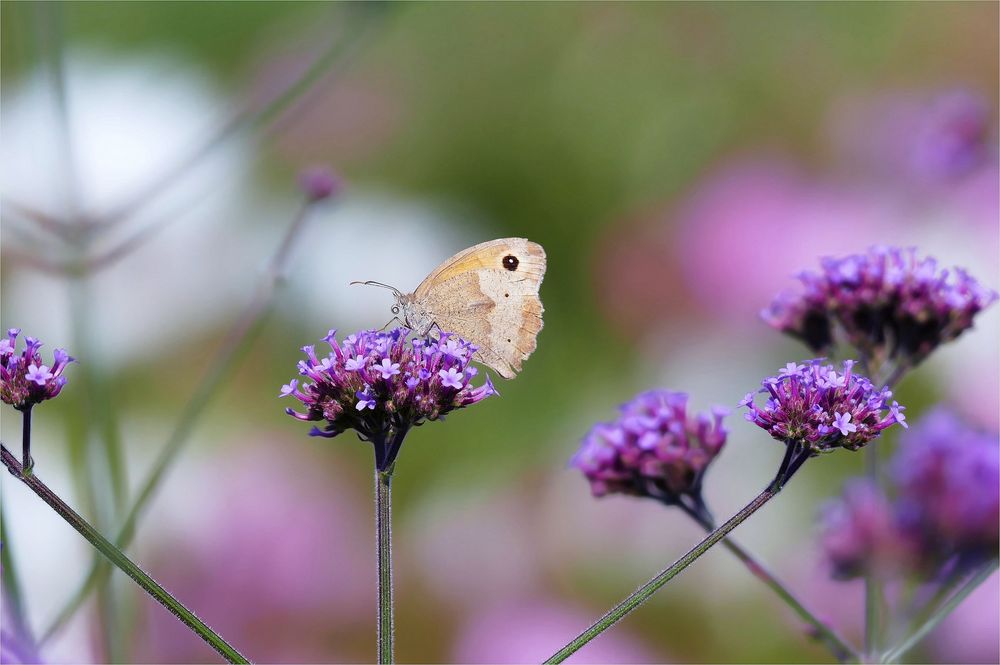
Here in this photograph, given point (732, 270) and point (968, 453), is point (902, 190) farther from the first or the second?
point (968, 453)

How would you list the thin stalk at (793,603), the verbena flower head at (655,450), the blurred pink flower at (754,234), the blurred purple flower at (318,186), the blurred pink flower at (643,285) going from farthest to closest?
1. the blurred pink flower at (643,285)
2. the blurred pink flower at (754,234)
3. the blurred purple flower at (318,186)
4. the verbena flower head at (655,450)
5. the thin stalk at (793,603)

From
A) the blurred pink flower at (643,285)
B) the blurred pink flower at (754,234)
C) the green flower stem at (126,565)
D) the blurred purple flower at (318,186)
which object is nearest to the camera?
the green flower stem at (126,565)

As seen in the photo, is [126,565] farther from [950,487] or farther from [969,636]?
[969,636]

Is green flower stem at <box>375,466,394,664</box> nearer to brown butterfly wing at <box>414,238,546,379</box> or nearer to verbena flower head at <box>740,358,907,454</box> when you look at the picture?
verbena flower head at <box>740,358,907,454</box>

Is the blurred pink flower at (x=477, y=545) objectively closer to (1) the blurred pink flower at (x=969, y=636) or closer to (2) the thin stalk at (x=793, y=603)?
(1) the blurred pink flower at (x=969, y=636)

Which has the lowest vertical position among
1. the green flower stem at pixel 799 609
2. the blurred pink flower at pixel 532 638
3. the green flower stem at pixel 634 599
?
the green flower stem at pixel 634 599

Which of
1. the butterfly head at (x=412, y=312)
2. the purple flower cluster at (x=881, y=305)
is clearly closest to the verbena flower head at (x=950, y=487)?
the purple flower cluster at (x=881, y=305)

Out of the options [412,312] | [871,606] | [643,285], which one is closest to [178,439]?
[412,312]
